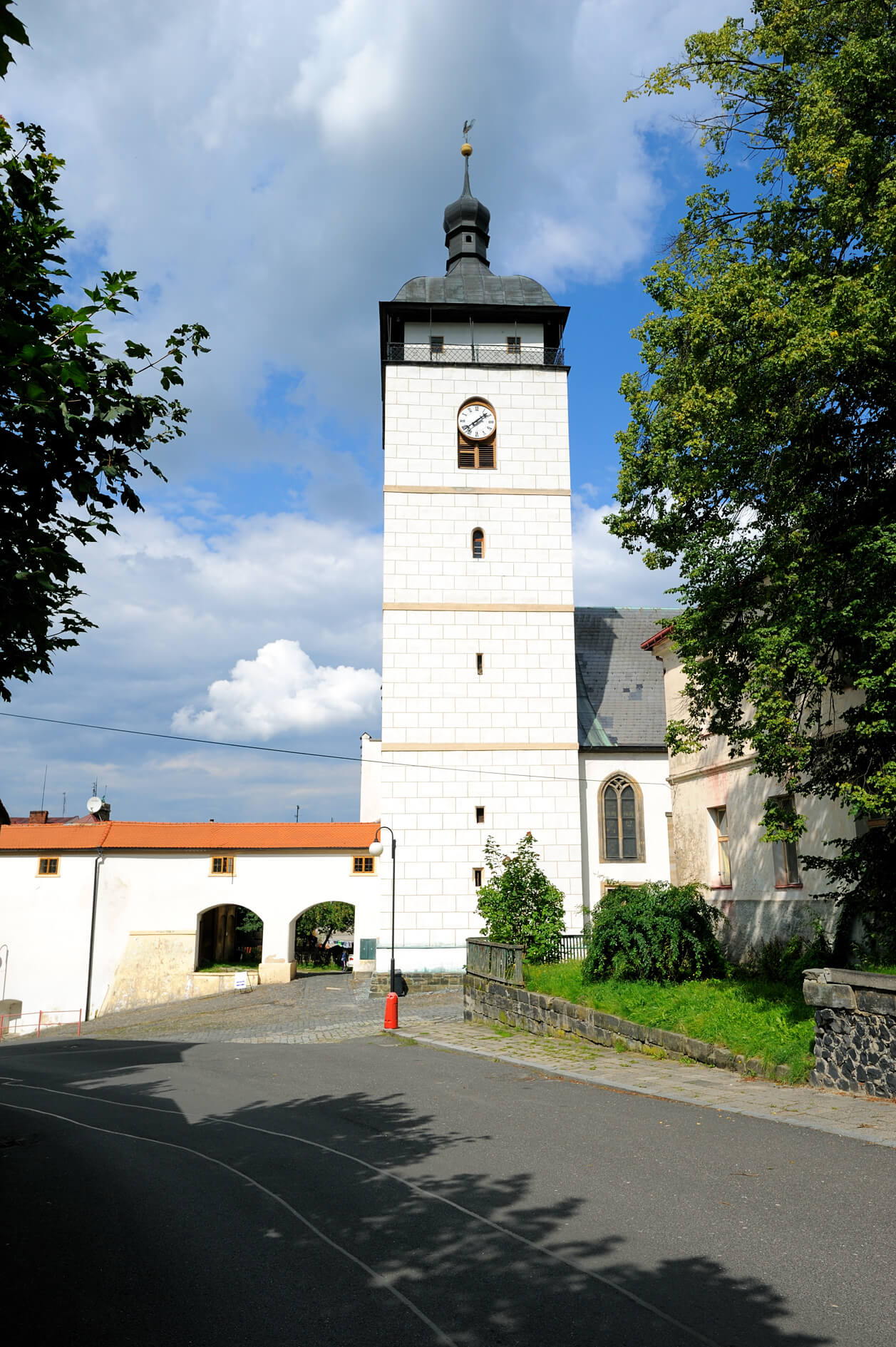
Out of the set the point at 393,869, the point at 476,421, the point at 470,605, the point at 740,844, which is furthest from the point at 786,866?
the point at 476,421

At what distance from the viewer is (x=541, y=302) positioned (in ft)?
102

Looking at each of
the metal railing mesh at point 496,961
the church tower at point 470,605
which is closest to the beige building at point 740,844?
the metal railing mesh at point 496,961

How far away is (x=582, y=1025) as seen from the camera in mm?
14852

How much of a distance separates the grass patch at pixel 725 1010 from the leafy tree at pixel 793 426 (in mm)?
1726

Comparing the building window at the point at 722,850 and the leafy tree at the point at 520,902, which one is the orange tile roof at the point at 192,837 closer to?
the leafy tree at the point at 520,902

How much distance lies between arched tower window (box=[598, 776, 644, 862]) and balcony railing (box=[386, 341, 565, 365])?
14.1m

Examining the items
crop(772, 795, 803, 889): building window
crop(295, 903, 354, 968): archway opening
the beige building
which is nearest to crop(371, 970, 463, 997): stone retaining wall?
the beige building

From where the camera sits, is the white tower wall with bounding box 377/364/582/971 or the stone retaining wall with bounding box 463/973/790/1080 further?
the white tower wall with bounding box 377/364/582/971

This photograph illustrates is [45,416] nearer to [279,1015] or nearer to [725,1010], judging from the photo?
[725,1010]

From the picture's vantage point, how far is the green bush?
1502 cm

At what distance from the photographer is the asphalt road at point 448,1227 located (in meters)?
4.35

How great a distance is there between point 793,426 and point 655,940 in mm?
8440

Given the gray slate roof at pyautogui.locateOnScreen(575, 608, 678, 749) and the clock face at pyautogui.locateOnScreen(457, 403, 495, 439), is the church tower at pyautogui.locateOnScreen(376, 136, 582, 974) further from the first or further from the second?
the gray slate roof at pyautogui.locateOnScreen(575, 608, 678, 749)

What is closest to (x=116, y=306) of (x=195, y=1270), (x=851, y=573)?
(x=195, y=1270)
